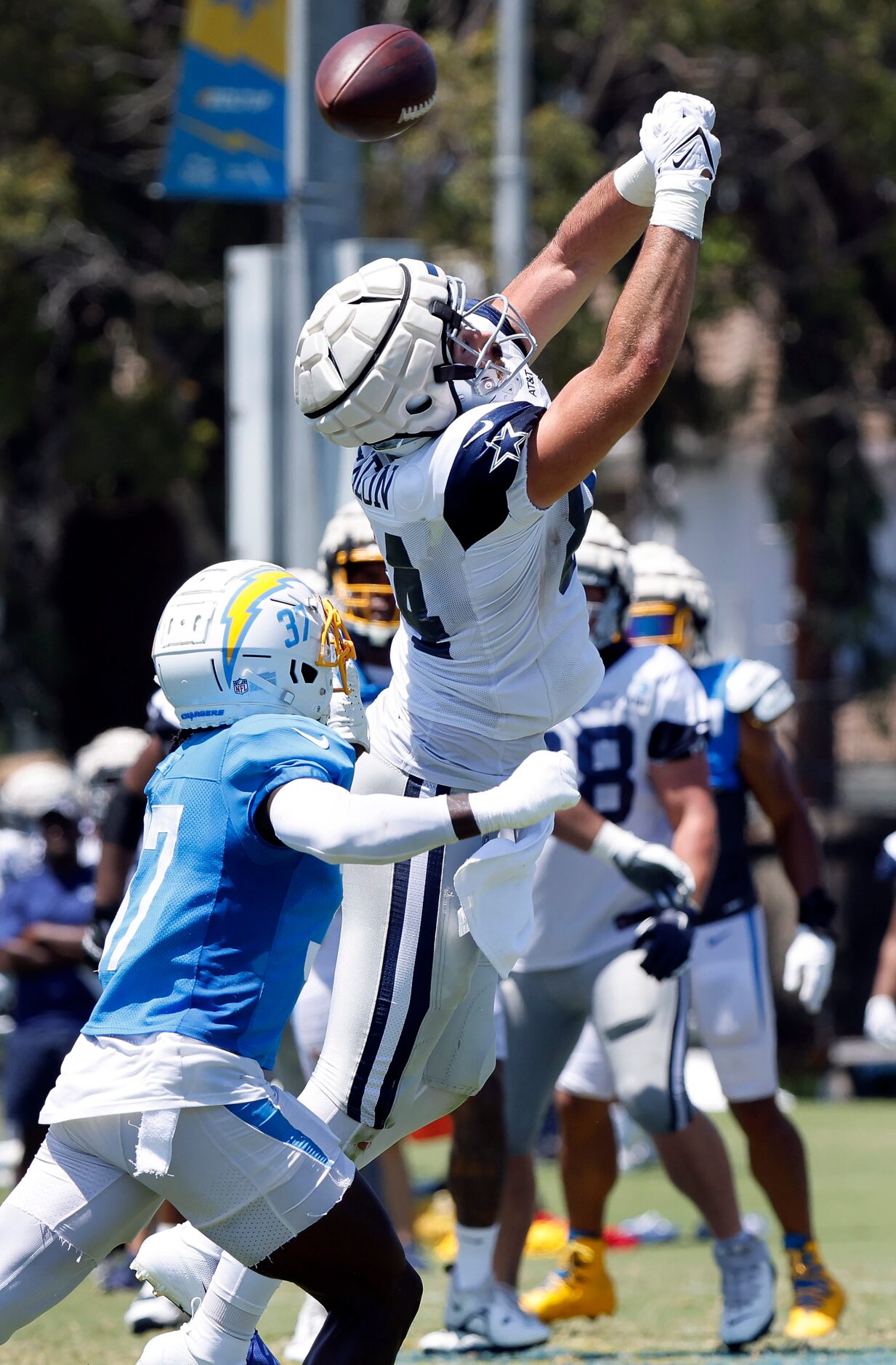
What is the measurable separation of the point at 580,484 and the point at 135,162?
38.1 ft

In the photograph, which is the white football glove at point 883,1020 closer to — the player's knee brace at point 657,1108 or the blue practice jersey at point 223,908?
the player's knee brace at point 657,1108

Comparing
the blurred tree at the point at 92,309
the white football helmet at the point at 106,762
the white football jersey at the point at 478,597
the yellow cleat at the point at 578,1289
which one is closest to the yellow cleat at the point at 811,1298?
the yellow cleat at the point at 578,1289

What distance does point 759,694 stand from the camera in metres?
5.76

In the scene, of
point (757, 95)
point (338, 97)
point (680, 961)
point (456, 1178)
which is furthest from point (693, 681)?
point (757, 95)

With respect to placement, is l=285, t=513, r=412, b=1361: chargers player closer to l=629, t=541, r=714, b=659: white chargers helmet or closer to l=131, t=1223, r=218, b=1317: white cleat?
l=629, t=541, r=714, b=659: white chargers helmet

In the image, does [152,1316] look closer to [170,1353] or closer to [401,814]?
[170,1353]

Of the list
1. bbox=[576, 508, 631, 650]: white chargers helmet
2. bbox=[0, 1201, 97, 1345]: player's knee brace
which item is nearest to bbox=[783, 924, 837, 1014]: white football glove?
bbox=[576, 508, 631, 650]: white chargers helmet

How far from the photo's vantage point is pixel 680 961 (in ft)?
14.4

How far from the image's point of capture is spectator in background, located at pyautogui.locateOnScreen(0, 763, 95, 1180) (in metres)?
7.68

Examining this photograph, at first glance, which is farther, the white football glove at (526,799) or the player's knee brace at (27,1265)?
the player's knee brace at (27,1265)

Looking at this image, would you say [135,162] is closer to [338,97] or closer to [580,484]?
[338,97]

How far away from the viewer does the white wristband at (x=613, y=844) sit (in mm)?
4020

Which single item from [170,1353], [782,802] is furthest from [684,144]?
[782,802]

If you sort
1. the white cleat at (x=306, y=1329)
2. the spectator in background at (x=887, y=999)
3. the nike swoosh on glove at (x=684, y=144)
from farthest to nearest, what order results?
the spectator in background at (x=887, y=999) → the white cleat at (x=306, y=1329) → the nike swoosh on glove at (x=684, y=144)
